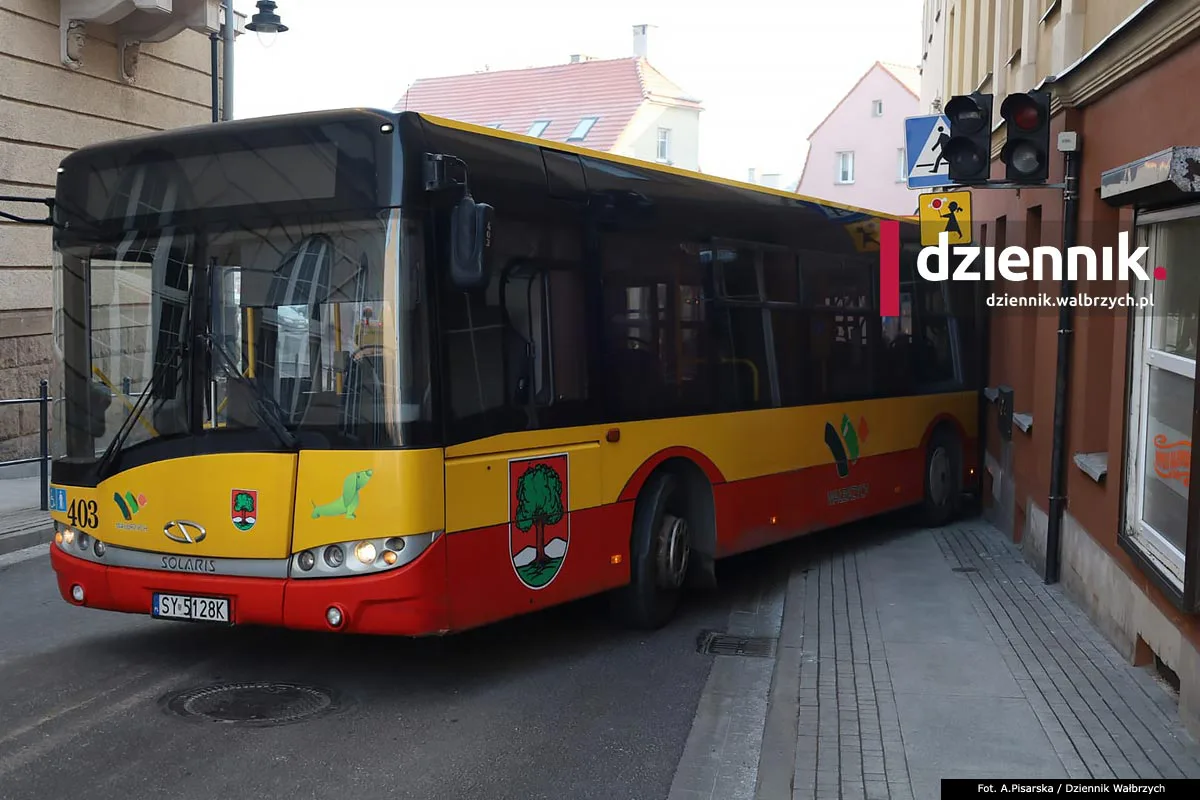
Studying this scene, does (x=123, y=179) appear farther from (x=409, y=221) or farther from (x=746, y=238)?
(x=746, y=238)

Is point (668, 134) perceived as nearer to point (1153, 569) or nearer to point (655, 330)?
point (655, 330)

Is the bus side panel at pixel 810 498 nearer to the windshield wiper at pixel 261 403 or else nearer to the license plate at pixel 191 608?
the windshield wiper at pixel 261 403

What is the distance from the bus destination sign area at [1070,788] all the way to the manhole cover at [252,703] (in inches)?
121

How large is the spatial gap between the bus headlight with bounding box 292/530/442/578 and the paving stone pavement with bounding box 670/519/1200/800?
5.35 feet

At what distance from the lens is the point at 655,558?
8289 mm

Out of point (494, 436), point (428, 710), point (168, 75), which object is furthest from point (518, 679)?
point (168, 75)

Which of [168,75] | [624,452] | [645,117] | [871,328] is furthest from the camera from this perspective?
[645,117]

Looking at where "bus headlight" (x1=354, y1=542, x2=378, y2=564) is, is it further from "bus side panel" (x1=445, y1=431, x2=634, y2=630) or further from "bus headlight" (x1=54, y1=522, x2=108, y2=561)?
"bus headlight" (x1=54, y1=522, x2=108, y2=561)

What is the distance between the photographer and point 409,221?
6.23 meters

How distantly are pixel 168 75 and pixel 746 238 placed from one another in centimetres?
1206

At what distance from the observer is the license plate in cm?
647

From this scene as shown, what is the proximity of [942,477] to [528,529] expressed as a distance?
7.33 meters

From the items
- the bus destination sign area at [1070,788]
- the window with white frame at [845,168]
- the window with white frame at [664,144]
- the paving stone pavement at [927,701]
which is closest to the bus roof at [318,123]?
the paving stone pavement at [927,701]

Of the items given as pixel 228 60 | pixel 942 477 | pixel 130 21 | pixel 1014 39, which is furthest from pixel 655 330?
pixel 130 21
